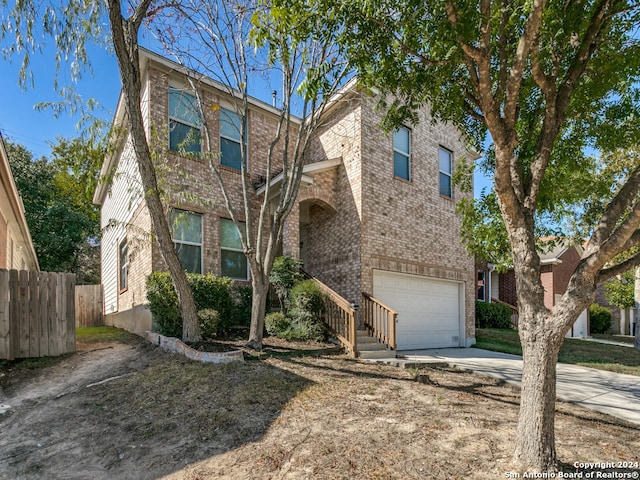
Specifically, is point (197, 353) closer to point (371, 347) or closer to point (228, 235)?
point (371, 347)

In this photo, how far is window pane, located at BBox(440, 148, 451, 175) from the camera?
44.2 ft

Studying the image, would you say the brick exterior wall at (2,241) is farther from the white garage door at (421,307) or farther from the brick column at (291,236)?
the white garage door at (421,307)

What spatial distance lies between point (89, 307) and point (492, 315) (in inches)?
710

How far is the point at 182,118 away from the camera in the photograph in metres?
9.92

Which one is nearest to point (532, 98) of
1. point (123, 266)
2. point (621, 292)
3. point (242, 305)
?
point (242, 305)

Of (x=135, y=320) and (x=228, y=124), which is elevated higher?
(x=228, y=124)

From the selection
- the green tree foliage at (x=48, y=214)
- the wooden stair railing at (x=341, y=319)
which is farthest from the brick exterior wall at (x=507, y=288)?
the green tree foliage at (x=48, y=214)

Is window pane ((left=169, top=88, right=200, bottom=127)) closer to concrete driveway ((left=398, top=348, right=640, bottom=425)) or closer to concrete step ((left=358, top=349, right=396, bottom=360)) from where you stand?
concrete step ((left=358, top=349, right=396, bottom=360))

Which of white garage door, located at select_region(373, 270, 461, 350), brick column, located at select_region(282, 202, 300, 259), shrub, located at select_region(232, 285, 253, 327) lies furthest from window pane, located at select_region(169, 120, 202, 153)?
white garage door, located at select_region(373, 270, 461, 350)

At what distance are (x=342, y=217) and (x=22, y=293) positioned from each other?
7.63 metres

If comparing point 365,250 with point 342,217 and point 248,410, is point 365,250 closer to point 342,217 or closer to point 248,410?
point 342,217

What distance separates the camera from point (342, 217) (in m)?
11.1

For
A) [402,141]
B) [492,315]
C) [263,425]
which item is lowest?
[492,315]

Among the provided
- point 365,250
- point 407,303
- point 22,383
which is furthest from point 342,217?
point 22,383
